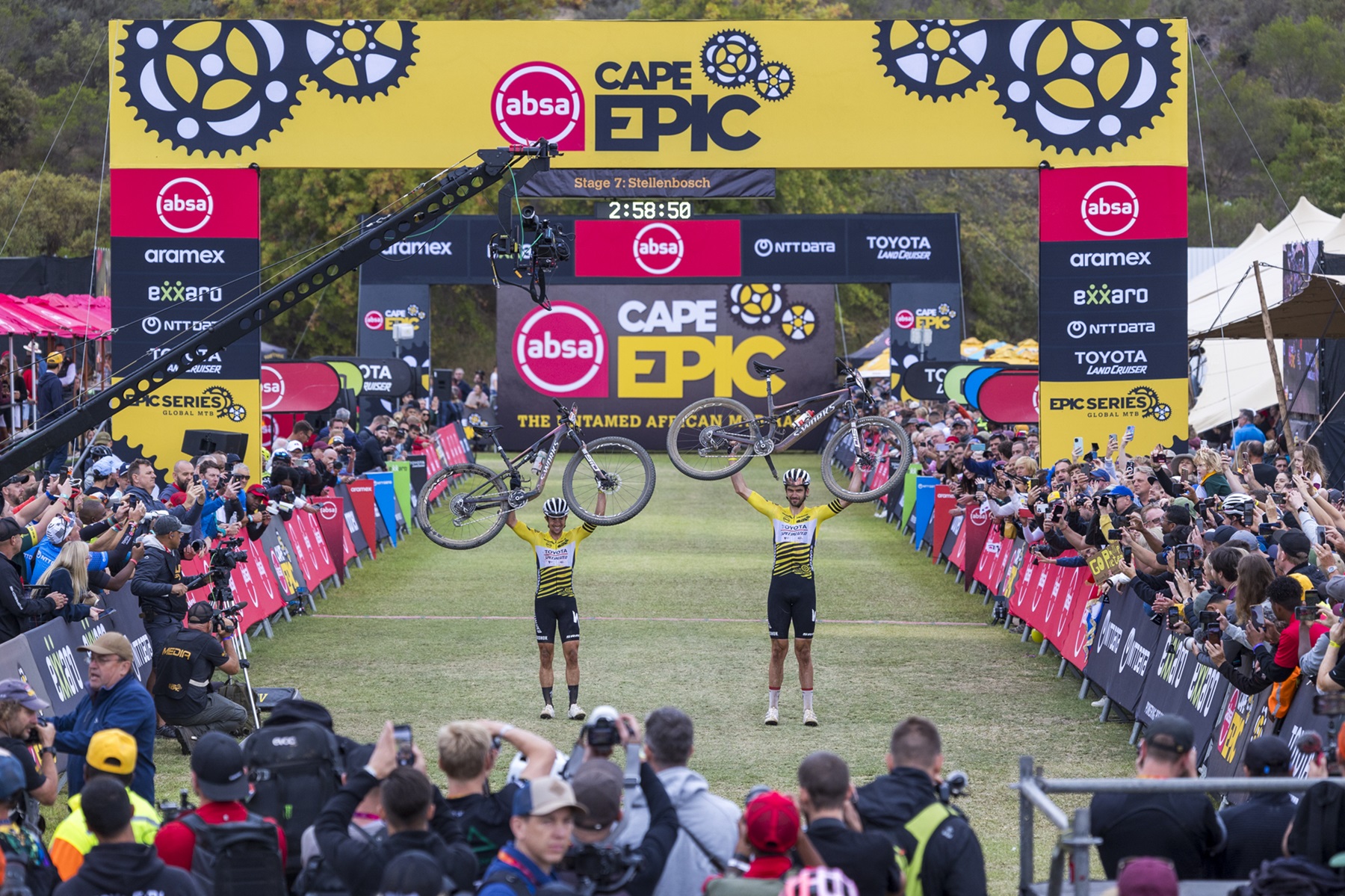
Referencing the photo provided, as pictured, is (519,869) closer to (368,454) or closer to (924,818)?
(924,818)

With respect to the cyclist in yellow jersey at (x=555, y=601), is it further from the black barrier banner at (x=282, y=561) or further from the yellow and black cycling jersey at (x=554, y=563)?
the black barrier banner at (x=282, y=561)

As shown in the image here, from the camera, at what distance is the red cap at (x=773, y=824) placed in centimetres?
541

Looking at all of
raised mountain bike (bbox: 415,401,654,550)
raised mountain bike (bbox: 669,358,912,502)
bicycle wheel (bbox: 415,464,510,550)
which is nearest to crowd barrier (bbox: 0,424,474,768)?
bicycle wheel (bbox: 415,464,510,550)

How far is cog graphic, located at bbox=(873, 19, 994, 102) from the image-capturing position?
57.6ft

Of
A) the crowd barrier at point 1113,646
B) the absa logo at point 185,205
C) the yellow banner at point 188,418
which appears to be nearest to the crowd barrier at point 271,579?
the yellow banner at point 188,418

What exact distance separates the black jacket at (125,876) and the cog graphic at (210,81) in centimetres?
1356

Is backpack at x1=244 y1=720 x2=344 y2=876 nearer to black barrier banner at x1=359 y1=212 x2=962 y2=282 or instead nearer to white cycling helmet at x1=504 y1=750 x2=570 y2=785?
white cycling helmet at x1=504 y1=750 x2=570 y2=785

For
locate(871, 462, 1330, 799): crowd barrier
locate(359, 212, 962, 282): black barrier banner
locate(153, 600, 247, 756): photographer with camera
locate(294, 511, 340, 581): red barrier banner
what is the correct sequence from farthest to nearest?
locate(359, 212, 962, 282): black barrier banner
locate(294, 511, 340, 581): red barrier banner
locate(153, 600, 247, 756): photographer with camera
locate(871, 462, 1330, 799): crowd barrier

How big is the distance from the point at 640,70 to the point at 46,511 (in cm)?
849

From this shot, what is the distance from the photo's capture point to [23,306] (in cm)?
2808

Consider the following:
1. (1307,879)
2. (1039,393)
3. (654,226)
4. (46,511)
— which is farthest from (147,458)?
(654,226)

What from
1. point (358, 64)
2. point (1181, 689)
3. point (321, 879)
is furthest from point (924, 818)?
point (358, 64)

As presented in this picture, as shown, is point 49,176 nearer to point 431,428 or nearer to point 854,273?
point 431,428

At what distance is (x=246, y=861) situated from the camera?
5762mm
